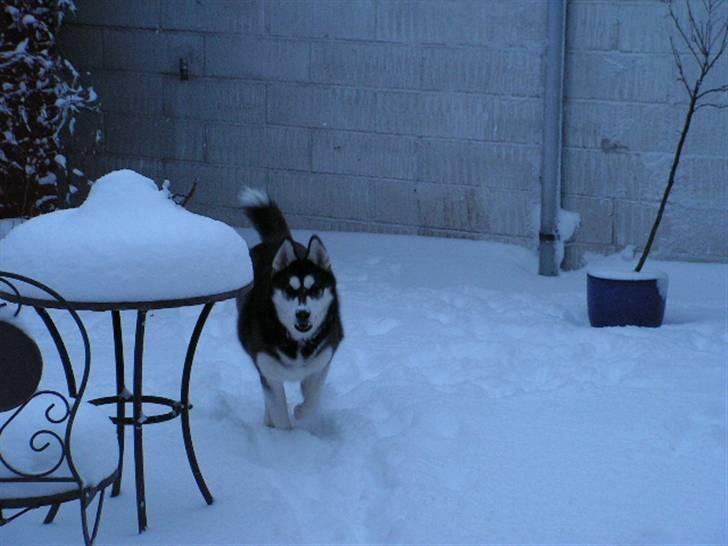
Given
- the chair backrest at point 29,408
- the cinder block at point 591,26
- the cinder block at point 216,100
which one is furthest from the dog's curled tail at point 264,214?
the cinder block at point 216,100

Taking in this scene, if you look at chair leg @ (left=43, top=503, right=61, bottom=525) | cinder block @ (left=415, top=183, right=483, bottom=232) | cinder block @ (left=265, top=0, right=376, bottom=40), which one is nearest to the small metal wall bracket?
cinder block @ (left=265, top=0, right=376, bottom=40)

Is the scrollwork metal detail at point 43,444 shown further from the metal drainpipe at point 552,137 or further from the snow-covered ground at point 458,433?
the metal drainpipe at point 552,137

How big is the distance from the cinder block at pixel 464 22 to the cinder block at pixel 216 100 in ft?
3.43

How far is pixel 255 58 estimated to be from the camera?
804 centimetres

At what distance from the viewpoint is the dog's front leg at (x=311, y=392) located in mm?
4742

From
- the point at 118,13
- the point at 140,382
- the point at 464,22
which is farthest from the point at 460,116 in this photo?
the point at 140,382

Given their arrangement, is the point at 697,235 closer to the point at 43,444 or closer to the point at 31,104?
the point at 31,104

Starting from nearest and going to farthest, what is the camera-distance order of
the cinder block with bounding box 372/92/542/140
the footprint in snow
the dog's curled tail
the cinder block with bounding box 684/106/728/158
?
the dog's curled tail, the footprint in snow, the cinder block with bounding box 684/106/728/158, the cinder block with bounding box 372/92/542/140

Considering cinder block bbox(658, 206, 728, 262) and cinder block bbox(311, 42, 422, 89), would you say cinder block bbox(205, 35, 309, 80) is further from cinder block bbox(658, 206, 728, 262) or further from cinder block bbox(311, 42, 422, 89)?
cinder block bbox(658, 206, 728, 262)

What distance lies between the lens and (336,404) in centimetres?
501

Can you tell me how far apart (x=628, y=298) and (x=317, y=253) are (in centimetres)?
219

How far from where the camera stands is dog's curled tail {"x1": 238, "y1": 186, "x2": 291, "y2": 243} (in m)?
5.28

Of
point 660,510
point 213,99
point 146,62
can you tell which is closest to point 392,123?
point 213,99

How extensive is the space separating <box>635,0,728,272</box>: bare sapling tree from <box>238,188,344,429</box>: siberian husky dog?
8.23ft
